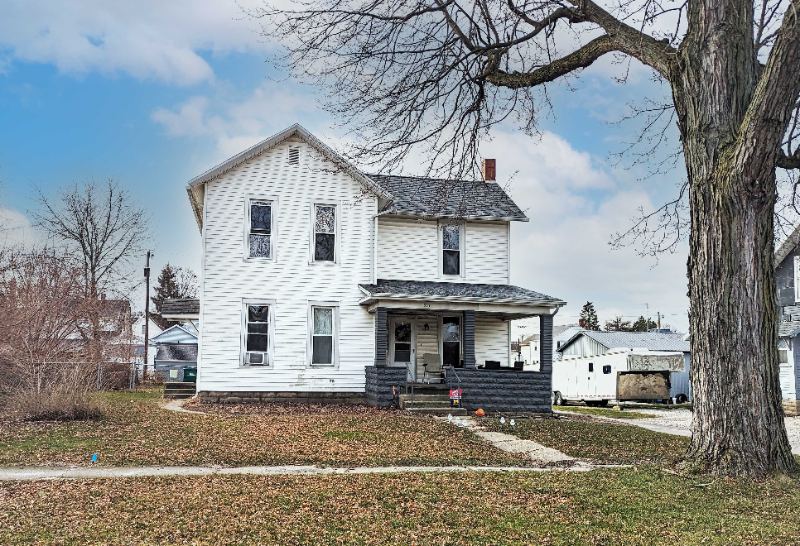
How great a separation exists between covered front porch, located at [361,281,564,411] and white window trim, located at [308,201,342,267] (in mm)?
1356

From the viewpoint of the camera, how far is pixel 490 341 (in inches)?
898

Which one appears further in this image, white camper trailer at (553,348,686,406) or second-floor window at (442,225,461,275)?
white camper trailer at (553,348,686,406)

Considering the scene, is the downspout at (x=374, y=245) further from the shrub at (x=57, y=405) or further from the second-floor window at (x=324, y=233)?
the shrub at (x=57, y=405)

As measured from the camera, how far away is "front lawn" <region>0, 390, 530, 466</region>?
1070 centimetres

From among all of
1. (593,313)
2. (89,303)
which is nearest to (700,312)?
(89,303)

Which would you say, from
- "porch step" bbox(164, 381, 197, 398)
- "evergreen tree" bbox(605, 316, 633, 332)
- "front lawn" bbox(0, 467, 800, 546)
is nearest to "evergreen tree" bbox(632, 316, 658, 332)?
"evergreen tree" bbox(605, 316, 633, 332)

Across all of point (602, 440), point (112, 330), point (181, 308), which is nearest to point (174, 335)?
point (112, 330)

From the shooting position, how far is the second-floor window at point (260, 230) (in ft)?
67.7

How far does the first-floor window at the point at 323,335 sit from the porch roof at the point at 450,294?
114 cm

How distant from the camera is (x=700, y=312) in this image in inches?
378

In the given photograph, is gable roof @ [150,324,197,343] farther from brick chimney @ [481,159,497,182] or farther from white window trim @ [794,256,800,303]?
white window trim @ [794,256,800,303]

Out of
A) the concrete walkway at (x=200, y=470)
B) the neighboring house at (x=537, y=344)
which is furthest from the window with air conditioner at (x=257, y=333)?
the neighboring house at (x=537, y=344)

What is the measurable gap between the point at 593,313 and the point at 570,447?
77192 millimetres

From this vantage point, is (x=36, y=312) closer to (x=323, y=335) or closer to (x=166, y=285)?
(x=323, y=335)
